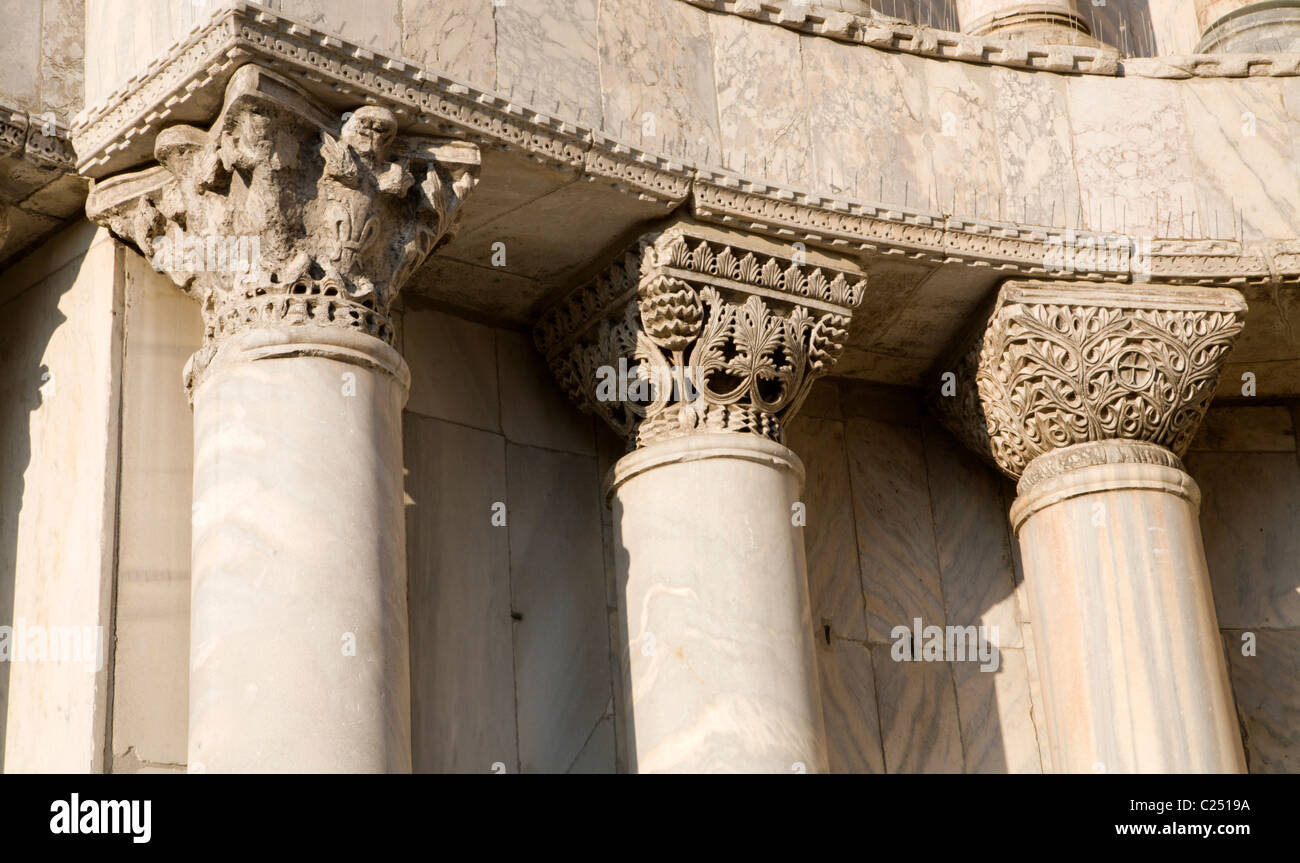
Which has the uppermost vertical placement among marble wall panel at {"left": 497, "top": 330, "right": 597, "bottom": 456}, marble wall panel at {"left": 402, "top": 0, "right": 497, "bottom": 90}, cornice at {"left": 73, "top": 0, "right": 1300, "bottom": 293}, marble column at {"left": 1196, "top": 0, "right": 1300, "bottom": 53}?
marble column at {"left": 1196, "top": 0, "right": 1300, "bottom": 53}

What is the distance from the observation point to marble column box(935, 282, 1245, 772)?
8477 mm

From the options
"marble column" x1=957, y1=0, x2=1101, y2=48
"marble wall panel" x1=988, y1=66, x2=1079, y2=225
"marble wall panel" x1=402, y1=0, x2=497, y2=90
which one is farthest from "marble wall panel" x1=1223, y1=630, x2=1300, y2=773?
"marble wall panel" x1=402, y1=0, x2=497, y2=90

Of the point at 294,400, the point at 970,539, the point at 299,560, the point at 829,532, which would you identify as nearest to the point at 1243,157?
the point at 970,539

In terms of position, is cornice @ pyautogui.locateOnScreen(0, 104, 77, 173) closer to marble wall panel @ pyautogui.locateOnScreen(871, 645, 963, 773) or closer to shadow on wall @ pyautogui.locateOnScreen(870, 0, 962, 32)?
marble wall panel @ pyautogui.locateOnScreen(871, 645, 963, 773)

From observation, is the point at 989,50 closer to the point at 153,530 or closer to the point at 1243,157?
the point at 1243,157

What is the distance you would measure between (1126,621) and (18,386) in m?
4.47

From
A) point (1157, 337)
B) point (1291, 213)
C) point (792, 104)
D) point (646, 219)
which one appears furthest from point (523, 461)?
point (1291, 213)

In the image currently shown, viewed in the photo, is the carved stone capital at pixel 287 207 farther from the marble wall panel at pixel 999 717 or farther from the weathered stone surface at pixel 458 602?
the marble wall panel at pixel 999 717

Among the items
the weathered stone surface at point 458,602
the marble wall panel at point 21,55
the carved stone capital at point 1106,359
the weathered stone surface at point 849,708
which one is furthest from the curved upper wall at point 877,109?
the weathered stone surface at point 849,708

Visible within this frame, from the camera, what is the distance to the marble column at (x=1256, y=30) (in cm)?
1012

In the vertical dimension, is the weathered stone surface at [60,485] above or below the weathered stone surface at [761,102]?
below

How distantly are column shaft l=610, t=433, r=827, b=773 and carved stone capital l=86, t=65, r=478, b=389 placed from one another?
135cm

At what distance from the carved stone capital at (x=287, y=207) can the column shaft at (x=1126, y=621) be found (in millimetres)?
3018
